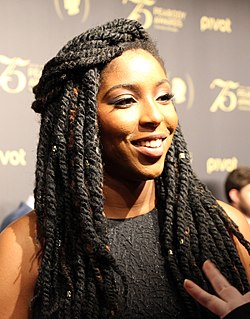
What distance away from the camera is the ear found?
122 inches

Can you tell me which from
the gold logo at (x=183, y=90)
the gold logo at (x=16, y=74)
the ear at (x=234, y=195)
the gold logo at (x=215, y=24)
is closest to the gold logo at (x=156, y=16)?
the gold logo at (x=215, y=24)

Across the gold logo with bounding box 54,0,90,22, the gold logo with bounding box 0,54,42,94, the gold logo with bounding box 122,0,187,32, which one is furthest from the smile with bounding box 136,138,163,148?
the gold logo with bounding box 122,0,187,32

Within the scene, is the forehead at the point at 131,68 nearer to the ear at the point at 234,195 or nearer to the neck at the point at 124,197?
the neck at the point at 124,197

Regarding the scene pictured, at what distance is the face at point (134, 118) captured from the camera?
1257 millimetres

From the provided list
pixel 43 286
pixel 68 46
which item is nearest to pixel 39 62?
pixel 68 46

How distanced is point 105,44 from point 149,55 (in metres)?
0.10

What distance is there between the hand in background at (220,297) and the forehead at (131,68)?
1.48ft

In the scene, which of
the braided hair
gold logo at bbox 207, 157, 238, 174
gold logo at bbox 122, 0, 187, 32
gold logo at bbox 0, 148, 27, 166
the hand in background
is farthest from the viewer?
gold logo at bbox 207, 157, 238, 174

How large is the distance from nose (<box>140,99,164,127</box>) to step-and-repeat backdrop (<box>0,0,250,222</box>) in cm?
141

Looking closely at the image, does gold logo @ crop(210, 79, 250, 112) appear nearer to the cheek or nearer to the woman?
the woman

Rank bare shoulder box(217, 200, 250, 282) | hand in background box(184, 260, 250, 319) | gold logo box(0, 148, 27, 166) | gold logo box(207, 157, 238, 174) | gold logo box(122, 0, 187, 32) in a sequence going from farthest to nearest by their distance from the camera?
1. gold logo box(207, 157, 238, 174)
2. gold logo box(122, 0, 187, 32)
3. gold logo box(0, 148, 27, 166)
4. bare shoulder box(217, 200, 250, 282)
5. hand in background box(184, 260, 250, 319)

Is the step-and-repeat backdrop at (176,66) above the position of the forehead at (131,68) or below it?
above

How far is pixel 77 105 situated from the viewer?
4.30 feet

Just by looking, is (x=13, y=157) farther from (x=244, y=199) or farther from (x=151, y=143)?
(x=151, y=143)
